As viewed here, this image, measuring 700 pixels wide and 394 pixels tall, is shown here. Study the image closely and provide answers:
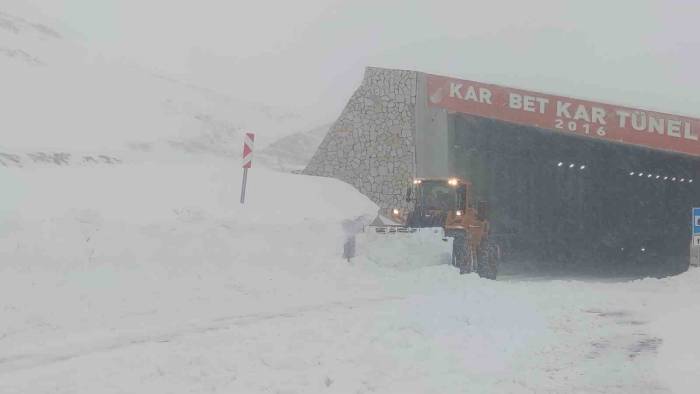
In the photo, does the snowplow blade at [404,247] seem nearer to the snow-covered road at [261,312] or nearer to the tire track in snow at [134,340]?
the snow-covered road at [261,312]

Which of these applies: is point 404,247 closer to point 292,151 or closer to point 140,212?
point 140,212

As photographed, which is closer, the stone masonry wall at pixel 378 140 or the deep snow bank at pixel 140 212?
the deep snow bank at pixel 140 212

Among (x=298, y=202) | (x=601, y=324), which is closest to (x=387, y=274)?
(x=298, y=202)

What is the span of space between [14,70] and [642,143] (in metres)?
39.1

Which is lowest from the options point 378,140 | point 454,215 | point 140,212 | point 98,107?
point 140,212

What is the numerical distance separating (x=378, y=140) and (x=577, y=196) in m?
16.3

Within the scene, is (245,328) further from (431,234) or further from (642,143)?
(642,143)

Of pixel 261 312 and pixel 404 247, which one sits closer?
pixel 261 312

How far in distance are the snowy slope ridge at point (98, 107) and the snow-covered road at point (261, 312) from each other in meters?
13.5

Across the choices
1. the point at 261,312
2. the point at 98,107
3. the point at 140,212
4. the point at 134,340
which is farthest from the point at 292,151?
the point at 134,340

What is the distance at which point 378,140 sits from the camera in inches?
1007

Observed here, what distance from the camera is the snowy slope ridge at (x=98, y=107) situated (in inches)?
1340

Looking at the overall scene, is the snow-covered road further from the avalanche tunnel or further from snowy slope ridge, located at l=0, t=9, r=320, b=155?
snowy slope ridge, located at l=0, t=9, r=320, b=155

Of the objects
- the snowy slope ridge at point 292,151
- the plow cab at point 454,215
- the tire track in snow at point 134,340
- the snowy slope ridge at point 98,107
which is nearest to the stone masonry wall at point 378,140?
the plow cab at point 454,215
